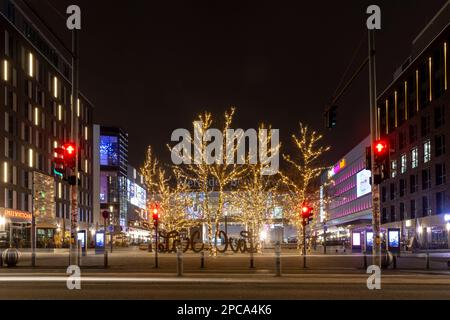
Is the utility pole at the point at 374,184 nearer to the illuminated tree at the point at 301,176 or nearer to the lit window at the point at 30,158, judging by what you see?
the illuminated tree at the point at 301,176

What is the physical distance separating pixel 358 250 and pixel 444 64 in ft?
97.8

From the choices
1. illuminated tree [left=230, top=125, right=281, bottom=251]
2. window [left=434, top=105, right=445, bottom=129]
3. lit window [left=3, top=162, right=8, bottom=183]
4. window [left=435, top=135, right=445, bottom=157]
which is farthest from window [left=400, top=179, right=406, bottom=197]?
lit window [left=3, top=162, right=8, bottom=183]

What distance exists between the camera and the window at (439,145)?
7438 cm

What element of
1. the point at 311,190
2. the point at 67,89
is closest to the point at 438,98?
the point at 311,190

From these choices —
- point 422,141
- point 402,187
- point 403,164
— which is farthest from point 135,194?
point 422,141

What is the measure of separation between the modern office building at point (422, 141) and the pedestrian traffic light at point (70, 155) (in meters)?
47.3

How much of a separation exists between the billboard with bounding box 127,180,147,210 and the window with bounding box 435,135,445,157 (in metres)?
98.4

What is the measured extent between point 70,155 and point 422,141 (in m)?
65.0

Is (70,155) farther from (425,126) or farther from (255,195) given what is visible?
(425,126)

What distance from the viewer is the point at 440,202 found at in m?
75.4

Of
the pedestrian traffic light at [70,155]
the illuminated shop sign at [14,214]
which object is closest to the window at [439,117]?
the illuminated shop sign at [14,214]

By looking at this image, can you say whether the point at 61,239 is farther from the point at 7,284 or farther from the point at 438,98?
the point at 7,284

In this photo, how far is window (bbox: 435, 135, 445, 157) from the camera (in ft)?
244

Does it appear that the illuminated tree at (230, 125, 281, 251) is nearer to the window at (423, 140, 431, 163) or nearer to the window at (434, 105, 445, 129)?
the window at (434, 105, 445, 129)
